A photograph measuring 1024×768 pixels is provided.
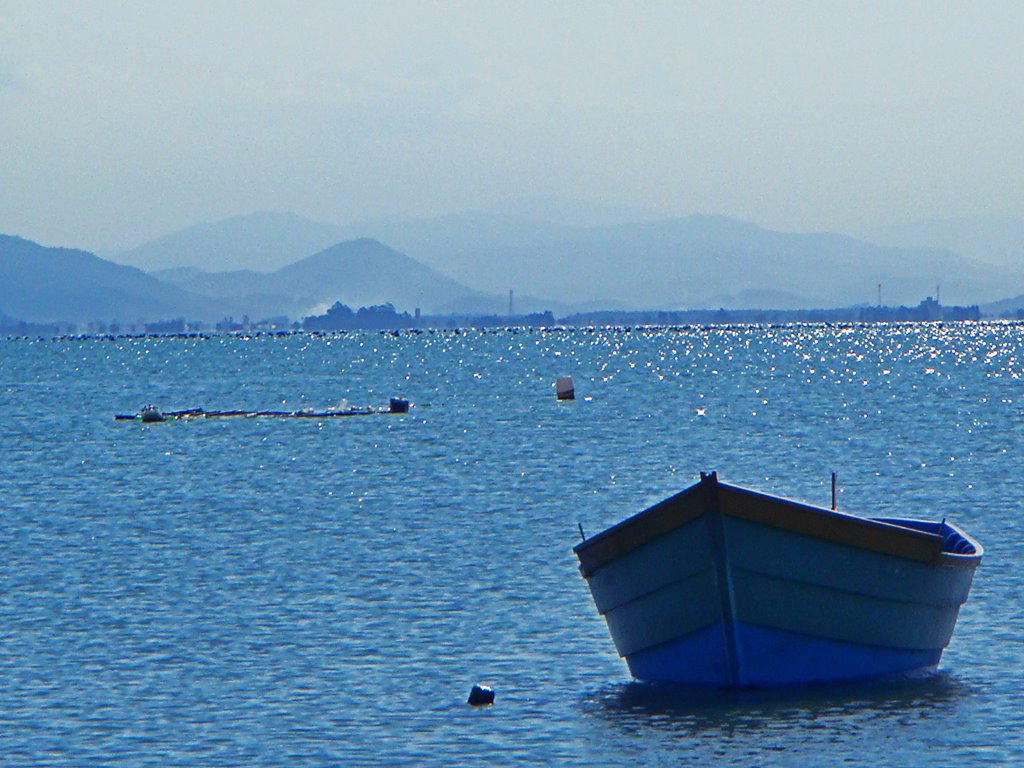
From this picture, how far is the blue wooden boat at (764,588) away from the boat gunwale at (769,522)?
20mm

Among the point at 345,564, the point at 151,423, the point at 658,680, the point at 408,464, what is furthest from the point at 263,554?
the point at 151,423

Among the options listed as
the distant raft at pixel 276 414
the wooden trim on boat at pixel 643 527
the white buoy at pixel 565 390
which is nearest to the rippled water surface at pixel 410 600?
the wooden trim on boat at pixel 643 527

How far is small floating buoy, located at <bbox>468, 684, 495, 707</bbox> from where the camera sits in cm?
2686

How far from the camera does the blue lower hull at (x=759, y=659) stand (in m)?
26.2

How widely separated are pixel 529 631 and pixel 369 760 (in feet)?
29.2

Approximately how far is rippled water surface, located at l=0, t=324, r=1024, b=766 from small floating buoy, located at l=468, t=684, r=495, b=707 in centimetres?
22

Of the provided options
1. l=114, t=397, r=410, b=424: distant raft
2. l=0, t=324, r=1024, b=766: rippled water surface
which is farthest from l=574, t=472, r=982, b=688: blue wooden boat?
l=114, t=397, r=410, b=424: distant raft

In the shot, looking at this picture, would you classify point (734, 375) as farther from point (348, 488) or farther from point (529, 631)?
point (529, 631)

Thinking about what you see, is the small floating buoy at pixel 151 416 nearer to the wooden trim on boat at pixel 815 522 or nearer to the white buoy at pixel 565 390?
the white buoy at pixel 565 390

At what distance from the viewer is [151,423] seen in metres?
103

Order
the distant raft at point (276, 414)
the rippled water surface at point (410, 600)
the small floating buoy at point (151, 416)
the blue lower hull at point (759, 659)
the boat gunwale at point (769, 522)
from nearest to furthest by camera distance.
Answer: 1. the rippled water surface at point (410, 600)
2. the boat gunwale at point (769, 522)
3. the blue lower hull at point (759, 659)
4. the small floating buoy at point (151, 416)
5. the distant raft at point (276, 414)

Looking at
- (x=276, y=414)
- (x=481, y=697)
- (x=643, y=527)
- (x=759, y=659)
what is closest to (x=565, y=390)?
(x=276, y=414)

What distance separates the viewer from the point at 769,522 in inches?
1003

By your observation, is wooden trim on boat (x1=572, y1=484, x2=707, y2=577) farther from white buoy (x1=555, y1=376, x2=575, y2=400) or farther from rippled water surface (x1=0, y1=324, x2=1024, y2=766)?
white buoy (x1=555, y1=376, x2=575, y2=400)
